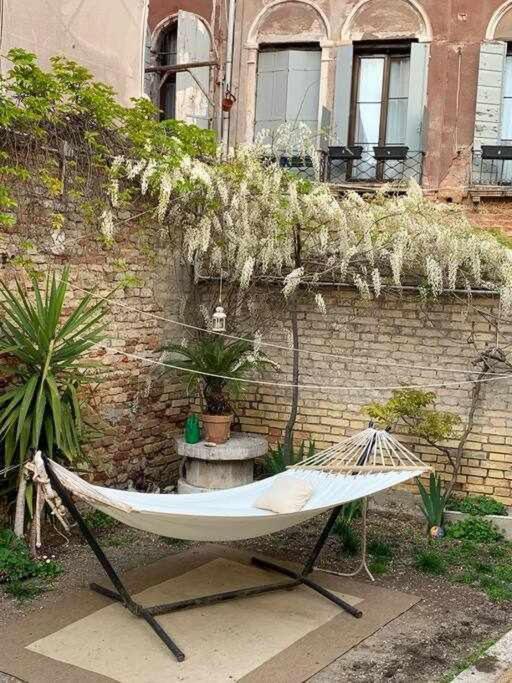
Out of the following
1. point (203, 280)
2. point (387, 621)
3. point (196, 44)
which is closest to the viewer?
point (387, 621)

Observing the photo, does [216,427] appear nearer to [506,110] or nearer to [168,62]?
[506,110]

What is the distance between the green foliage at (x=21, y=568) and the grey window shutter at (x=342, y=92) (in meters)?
6.07

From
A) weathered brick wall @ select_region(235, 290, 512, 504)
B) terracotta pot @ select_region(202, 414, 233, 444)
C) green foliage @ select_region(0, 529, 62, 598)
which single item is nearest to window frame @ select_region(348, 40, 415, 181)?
weathered brick wall @ select_region(235, 290, 512, 504)

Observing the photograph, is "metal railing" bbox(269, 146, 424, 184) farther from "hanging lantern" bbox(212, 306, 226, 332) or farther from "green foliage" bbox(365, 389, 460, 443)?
"green foliage" bbox(365, 389, 460, 443)

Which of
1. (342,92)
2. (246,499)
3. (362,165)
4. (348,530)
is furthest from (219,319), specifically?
(342,92)

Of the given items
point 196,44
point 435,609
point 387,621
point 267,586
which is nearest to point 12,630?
point 267,586

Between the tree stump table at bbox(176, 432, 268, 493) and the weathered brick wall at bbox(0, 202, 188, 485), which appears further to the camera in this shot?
the tree stump table at bbox(176, 432, 268, 493)

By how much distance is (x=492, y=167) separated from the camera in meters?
8.66

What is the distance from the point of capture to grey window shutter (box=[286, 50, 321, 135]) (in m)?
9.27

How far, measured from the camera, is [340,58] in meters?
9.00

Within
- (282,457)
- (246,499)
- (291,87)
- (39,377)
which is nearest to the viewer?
(246,499)

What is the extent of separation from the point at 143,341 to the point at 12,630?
291 cm

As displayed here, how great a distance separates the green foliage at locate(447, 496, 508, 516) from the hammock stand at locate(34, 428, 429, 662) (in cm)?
136

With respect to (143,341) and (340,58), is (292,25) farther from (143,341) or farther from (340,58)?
(143,341)
